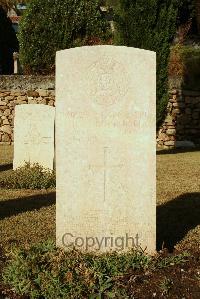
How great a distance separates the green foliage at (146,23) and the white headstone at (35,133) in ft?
18.3

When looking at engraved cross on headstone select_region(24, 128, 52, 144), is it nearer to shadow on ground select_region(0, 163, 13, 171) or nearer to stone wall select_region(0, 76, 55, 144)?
shadow on ground select_region(0, 163, 13, 171)

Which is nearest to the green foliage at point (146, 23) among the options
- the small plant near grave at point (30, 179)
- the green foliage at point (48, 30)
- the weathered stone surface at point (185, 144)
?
the weathered stone surface at point (185, 144)

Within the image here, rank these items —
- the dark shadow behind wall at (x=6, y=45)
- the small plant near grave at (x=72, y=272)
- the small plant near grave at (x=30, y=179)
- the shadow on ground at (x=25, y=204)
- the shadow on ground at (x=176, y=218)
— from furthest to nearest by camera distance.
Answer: the dark shadow behind wall at (x=6, y=45), the small plant near grave at (x=30, y=179), the shadow on ground at (x=25, y=204), the shadow on ground at (x=176, y=218), the small plant near grave at (x=72, y=272)

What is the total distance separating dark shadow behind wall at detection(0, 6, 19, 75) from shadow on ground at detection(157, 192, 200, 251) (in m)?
20.2

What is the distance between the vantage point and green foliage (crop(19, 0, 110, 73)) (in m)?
19.0

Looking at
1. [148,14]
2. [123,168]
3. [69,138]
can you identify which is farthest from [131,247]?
[148,14]

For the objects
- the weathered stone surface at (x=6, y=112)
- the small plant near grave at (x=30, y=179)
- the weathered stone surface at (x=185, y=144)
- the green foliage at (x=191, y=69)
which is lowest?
the small plant near grave at (x=30, y=179)

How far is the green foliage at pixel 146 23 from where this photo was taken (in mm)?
14602

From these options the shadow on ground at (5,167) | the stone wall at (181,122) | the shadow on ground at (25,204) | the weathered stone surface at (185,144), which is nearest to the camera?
the shadow on ground at (25,204)

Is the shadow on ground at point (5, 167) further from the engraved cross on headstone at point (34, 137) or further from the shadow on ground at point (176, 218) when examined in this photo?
the shadow on ground at point (176, 218)

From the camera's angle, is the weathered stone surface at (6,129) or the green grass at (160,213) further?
the weathered stone surface at (6,129)

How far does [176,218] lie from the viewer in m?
6.52

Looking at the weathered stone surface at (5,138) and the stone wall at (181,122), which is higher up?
the stone wall at (181,122)

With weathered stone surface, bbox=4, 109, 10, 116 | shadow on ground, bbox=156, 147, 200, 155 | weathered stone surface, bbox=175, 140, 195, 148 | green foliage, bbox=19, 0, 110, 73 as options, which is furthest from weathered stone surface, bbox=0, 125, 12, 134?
weathered stone surface, bbox=175, 140, 195, 148
